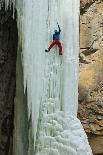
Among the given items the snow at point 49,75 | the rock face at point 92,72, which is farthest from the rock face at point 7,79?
the rock face at point 92,72

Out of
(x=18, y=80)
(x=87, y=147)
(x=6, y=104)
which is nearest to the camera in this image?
(x=87, y=147)

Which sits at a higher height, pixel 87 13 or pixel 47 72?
pixel 87 13

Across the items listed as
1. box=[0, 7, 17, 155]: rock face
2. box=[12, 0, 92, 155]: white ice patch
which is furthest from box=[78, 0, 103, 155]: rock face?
box=[0, 7, 17, 155]: rock face

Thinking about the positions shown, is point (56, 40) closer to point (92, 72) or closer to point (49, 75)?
point (49, 75)

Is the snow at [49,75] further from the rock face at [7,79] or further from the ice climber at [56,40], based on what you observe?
the rock face at [7,79]

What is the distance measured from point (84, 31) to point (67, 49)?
38 cm

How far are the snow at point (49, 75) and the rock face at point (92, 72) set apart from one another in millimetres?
302

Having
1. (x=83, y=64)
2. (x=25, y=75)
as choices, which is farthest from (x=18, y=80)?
(x=83, y=64)

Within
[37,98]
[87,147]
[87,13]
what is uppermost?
[87,13]

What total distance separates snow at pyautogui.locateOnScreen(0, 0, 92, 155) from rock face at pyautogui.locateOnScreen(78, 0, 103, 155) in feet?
0.99

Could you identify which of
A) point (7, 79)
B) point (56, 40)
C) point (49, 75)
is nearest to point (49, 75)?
point (49, 75)

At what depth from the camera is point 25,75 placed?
3346mm

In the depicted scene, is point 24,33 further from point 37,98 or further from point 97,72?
point 97,72

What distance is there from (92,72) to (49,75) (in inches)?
17.9
